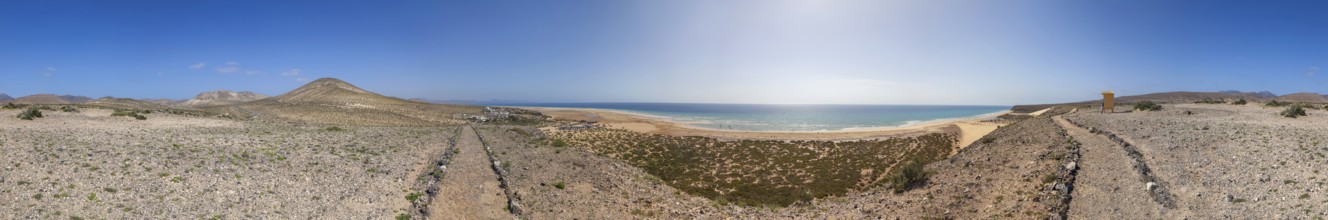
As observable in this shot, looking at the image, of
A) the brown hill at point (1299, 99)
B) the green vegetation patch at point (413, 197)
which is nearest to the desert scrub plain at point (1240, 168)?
the green vegetation patch at point (413, 197)

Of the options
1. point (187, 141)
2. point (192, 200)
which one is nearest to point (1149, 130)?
point (192, 200)

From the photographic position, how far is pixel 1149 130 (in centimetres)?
2125

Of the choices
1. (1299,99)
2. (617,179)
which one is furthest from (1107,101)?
(1299,99)

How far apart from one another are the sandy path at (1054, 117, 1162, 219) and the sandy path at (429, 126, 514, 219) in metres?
15.2

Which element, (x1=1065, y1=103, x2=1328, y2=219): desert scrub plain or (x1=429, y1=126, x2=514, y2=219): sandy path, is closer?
(x1=1065, y1=103, x2=1328, y2=219): desert scrub plain

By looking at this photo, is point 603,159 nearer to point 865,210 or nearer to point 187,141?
point 865,210

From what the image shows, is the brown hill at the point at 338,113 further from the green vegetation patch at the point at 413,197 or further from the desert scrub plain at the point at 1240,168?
the desert scrub plain at the point at 1240,168

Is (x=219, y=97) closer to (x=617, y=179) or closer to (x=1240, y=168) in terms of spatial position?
(x=617, y=179)

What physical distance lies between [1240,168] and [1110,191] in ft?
14.4

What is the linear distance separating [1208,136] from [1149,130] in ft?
10.5

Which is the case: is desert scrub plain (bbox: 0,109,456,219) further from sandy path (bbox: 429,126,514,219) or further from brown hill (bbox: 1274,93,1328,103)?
brown hill (bbox: 1274,93,1328,103)

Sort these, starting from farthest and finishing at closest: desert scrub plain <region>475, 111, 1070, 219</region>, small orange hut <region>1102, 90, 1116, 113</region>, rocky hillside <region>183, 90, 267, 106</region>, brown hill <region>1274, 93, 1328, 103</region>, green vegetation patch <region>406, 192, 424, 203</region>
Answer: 1. rocky hillside <region>183, 90, 267, 106</region>
2. brown hill <region>1274, 93, 1328, 103</region>
3. small orange hut <region>1102, 90, 1116, 113</region>
4. desert scrub plain <region>475, 111, 1070, 219</region>
5. green vegetation patch <region>406, 192, 424, 203</region>

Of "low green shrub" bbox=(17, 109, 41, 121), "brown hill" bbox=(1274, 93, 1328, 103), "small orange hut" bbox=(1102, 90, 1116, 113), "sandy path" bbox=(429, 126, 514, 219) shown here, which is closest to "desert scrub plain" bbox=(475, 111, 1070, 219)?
"sandy path" bbox=(429, 126, 514, 219)

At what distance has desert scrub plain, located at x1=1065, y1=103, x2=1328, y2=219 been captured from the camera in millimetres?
10352
